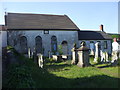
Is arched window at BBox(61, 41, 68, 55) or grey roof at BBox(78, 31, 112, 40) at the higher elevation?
grey roof at BBox(78, 31, 112, 40)

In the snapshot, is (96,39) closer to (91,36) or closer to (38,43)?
(91,36)

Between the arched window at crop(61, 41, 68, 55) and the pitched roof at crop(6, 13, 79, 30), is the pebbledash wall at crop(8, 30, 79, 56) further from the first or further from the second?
the pitched roof at crop(6, 13, 79, 30)

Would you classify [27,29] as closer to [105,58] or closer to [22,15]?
[22,15]

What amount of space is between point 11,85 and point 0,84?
0.44 metres

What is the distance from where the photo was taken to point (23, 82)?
5094 millimetres

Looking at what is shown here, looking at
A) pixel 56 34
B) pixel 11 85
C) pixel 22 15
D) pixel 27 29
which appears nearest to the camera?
pixel 11 85

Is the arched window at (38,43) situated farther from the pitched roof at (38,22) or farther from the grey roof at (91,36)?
the grey roof at (91,36)

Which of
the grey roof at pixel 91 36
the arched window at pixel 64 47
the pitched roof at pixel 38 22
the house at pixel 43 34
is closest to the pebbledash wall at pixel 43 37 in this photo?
the house at pixel 43 34

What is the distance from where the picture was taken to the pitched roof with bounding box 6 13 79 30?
80.9ft

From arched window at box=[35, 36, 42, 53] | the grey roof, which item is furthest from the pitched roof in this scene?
the grey roof

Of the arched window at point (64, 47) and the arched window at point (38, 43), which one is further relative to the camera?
the arched window at point (64, 47)

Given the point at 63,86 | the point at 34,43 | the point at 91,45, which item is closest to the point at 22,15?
the point at 34,43

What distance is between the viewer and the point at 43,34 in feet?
82.0

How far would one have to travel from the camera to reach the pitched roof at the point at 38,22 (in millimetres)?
24672
